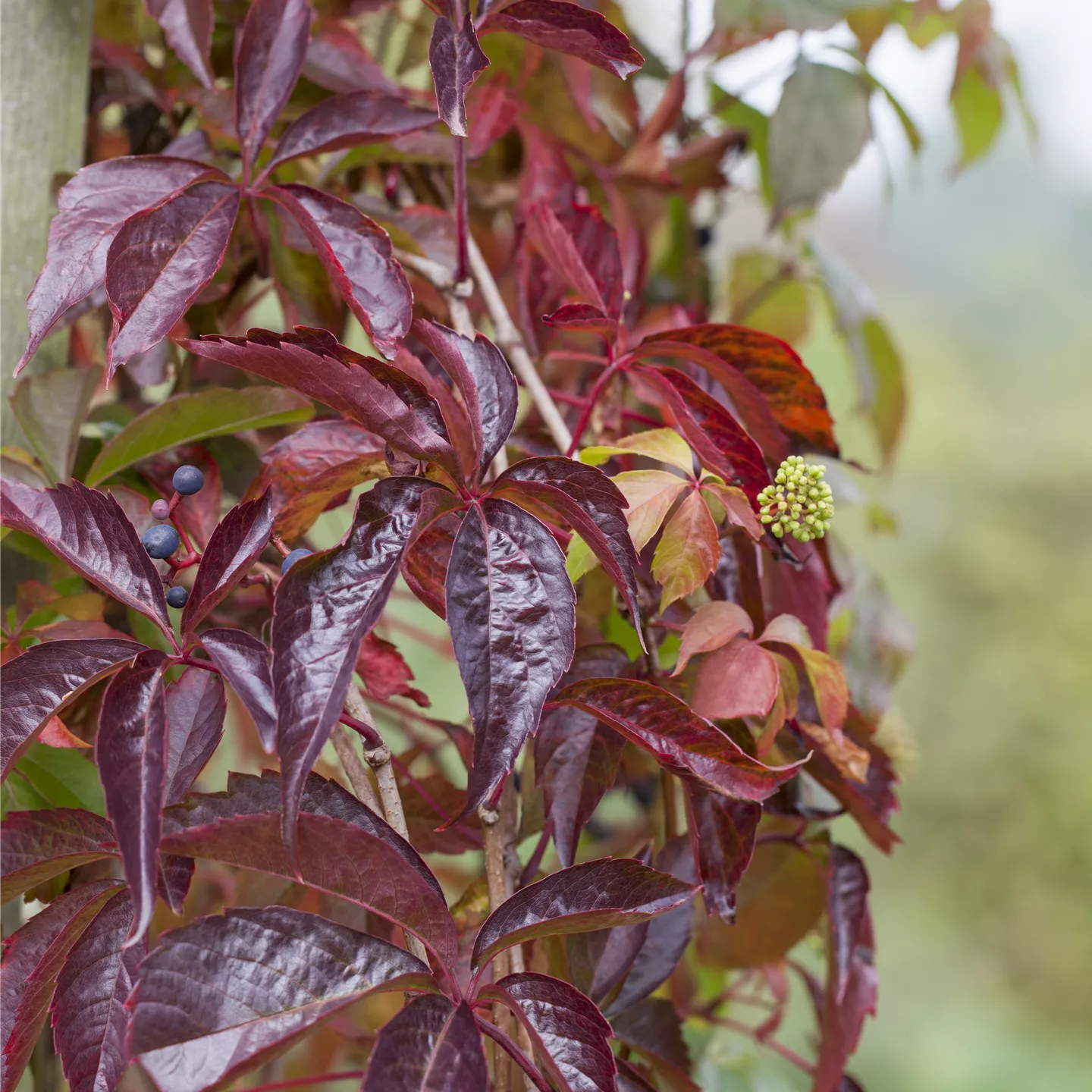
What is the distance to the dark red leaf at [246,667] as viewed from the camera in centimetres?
25

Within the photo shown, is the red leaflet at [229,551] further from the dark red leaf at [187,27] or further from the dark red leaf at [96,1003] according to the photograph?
the dark red leaf at [187,27]

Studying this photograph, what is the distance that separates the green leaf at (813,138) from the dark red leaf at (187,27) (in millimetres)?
331

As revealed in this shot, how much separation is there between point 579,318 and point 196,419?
0.53 feet

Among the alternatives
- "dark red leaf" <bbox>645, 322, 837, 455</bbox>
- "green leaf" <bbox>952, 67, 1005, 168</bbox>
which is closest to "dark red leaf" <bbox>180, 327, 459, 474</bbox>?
"dark red leaf" <bbox>645, 322, 837, 455</bbox>

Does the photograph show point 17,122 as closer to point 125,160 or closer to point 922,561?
point 125,160

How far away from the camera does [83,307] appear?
0.46 meters

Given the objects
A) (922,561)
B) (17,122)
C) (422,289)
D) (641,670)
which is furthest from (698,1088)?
(922,561)

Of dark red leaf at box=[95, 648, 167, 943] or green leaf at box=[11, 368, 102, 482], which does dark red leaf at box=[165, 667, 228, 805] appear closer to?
dark red leaf at box=[95, 648, 167, 943]

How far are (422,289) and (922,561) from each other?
3.15 m

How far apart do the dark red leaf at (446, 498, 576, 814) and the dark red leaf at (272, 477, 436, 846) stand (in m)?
0.02

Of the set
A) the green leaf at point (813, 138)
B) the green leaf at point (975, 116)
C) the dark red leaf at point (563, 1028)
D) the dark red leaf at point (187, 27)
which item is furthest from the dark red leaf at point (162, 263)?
the green leaf at point (975, 116)

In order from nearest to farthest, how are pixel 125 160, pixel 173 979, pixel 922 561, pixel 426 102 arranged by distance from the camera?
1. pixel 173 979
2. pixel 125 160
3. pixel 426 102
4. pixel 922 561

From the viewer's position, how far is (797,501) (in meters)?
0.33

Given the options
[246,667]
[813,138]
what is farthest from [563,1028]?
[813,138]
